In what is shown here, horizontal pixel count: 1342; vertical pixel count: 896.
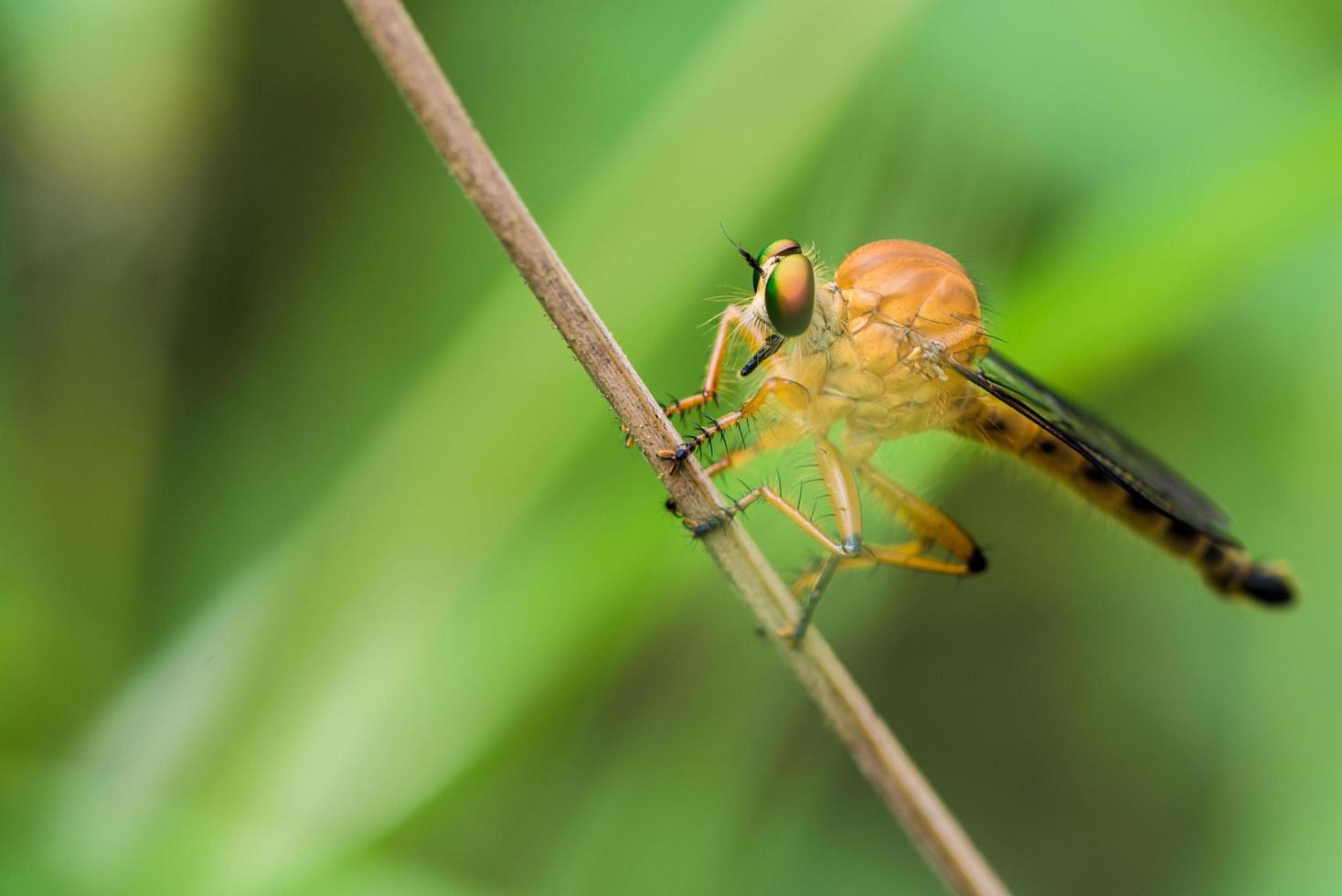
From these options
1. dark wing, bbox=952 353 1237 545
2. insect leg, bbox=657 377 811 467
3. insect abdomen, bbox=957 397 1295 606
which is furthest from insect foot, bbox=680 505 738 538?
insect abdomen, bbox=957 397 1295 606

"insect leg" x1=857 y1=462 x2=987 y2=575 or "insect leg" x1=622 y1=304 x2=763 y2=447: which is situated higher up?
"insect leg" x1=622 y1=304 x2=763 y2=447

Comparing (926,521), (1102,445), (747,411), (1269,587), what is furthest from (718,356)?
→ (1269,587)

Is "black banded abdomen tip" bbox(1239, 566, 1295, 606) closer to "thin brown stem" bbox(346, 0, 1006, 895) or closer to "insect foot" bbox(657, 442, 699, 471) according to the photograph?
"thin brown stem" bbox(346, 0, 1006, 895)

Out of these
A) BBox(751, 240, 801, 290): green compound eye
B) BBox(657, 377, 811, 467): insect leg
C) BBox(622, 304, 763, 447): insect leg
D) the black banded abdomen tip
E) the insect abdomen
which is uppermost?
BBox(751, 240, 801, 290): green compound eye

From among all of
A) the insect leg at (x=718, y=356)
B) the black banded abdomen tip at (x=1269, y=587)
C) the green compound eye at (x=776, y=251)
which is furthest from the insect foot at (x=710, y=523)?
the black banded abdomen tip at (x=1269, y=587)

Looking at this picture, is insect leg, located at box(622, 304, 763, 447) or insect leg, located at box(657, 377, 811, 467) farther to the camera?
insect leg, located at box(622, 304, 763, 447)

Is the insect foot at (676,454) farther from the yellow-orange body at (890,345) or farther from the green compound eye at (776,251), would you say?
the yellow-orange body at (890,345)
